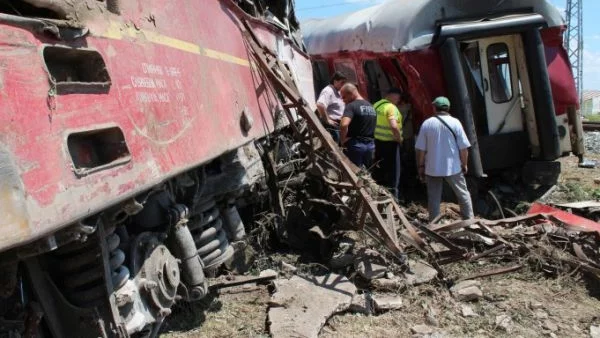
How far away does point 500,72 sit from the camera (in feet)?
28.7

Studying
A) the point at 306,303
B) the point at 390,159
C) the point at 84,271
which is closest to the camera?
the point at 84,271

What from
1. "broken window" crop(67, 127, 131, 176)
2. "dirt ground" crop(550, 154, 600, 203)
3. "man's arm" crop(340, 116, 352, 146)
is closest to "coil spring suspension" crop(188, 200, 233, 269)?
"broken window" crop(67, 127, 131, 176)

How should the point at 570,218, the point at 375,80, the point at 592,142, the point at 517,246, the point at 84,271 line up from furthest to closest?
the point at 592,142
the point at 375,80
the point at 570,218
the point at 517,246
the point at 84,271

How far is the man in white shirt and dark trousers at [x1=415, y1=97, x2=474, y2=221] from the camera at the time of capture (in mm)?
6605

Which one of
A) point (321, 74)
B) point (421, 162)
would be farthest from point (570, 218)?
point (321, 74)

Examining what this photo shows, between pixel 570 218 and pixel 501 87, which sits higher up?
pixel 501 87

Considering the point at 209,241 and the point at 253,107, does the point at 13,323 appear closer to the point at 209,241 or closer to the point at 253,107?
the point at 209,241

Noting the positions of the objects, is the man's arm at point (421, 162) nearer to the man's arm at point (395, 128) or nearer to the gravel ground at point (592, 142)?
the man's arm at point (395, 128)

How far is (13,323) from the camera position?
2.22 meters

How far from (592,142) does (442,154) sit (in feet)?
31.7

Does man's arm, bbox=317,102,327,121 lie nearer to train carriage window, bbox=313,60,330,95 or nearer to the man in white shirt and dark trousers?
the man in white shirt and dark trousers

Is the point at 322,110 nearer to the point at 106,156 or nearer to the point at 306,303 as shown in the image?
the point at 306,303

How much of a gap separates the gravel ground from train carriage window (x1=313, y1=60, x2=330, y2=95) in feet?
20.7

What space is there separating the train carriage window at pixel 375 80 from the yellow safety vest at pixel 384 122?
5.81ft
